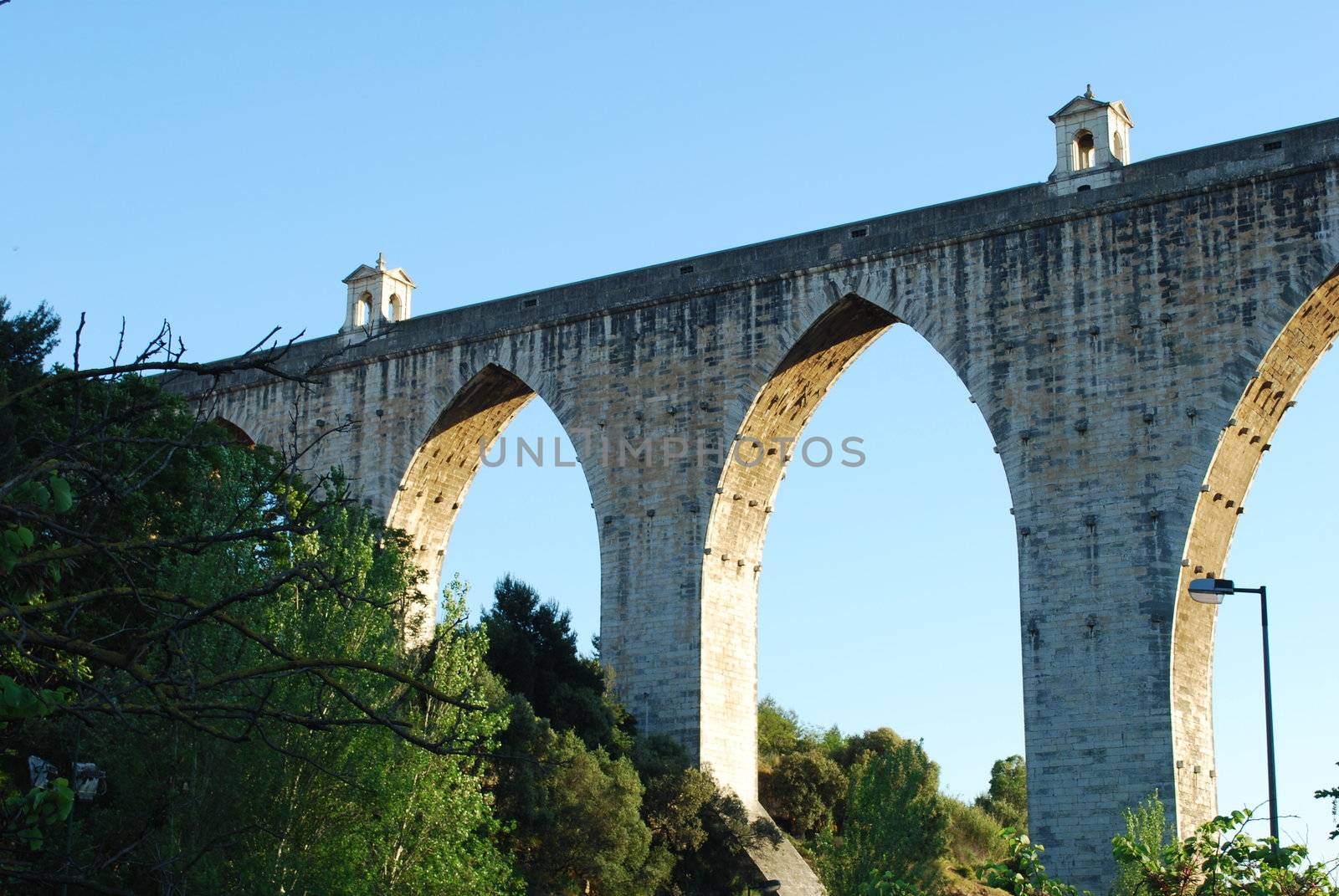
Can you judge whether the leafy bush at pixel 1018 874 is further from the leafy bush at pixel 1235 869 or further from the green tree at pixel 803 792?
the green tree at pixel 803 792

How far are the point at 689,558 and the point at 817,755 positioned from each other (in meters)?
6.78

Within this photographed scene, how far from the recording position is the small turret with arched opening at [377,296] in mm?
34000

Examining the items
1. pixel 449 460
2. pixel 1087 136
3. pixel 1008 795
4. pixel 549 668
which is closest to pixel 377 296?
pixel 449 460

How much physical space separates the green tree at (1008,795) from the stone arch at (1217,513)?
15662 mm

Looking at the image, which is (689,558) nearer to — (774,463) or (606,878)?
(774,463)

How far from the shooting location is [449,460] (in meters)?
32.3

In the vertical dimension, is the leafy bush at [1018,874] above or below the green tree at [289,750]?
below

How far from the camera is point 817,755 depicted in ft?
106

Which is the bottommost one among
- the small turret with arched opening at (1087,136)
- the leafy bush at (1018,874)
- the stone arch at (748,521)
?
the leafy bush at (1018,874)

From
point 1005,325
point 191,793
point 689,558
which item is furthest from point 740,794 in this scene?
point 191,793

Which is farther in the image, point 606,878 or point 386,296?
point 386,296

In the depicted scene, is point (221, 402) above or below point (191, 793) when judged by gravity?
above

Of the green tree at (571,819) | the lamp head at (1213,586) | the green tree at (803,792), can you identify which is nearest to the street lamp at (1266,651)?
the lamp head at (1213,586)

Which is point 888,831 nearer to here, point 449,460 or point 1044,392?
point 1044,392
